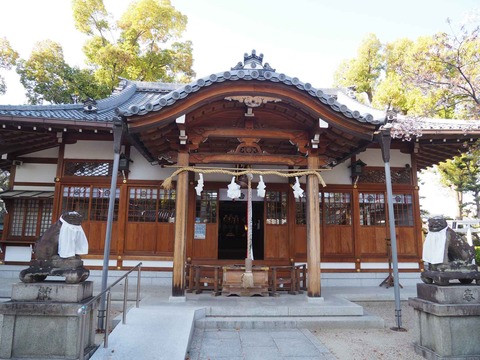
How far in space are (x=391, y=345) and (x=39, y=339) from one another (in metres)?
5.20

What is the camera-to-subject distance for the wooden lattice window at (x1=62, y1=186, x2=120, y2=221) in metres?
9.03

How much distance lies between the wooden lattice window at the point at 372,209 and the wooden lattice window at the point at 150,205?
573cm

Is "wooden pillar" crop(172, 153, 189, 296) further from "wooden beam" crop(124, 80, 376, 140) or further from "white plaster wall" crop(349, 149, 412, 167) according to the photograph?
"white plaster wall" crop(349, 149, 412, 167)

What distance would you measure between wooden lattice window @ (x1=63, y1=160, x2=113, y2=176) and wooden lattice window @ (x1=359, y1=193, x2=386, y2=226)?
7649mm

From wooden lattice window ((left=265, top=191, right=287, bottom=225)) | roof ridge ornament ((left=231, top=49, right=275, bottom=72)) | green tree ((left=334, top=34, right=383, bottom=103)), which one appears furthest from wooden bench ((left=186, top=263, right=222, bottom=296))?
green tree ((left=334, top=34, right=383, bottom=103))

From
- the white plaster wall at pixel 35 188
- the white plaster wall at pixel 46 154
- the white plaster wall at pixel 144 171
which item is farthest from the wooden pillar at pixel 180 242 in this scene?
the white plaster wall at pixel 46 154

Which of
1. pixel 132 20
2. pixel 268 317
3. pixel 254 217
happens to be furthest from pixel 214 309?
pixel 132 20

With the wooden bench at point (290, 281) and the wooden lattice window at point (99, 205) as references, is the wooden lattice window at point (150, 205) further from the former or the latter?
A: the wooden bench at point (290, 281)

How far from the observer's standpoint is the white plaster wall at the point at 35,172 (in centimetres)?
942

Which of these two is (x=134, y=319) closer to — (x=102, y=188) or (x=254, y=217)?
(x=102, y=188)

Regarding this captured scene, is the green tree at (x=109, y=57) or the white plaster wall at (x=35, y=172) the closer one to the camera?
the white plaster wall at (x=35, y=172)

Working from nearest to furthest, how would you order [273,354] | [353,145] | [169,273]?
[273,354] → [353,145] → [169,273]

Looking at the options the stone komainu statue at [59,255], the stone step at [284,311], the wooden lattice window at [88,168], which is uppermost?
the wooden lattice window at [88,168]

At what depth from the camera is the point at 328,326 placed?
602cm
